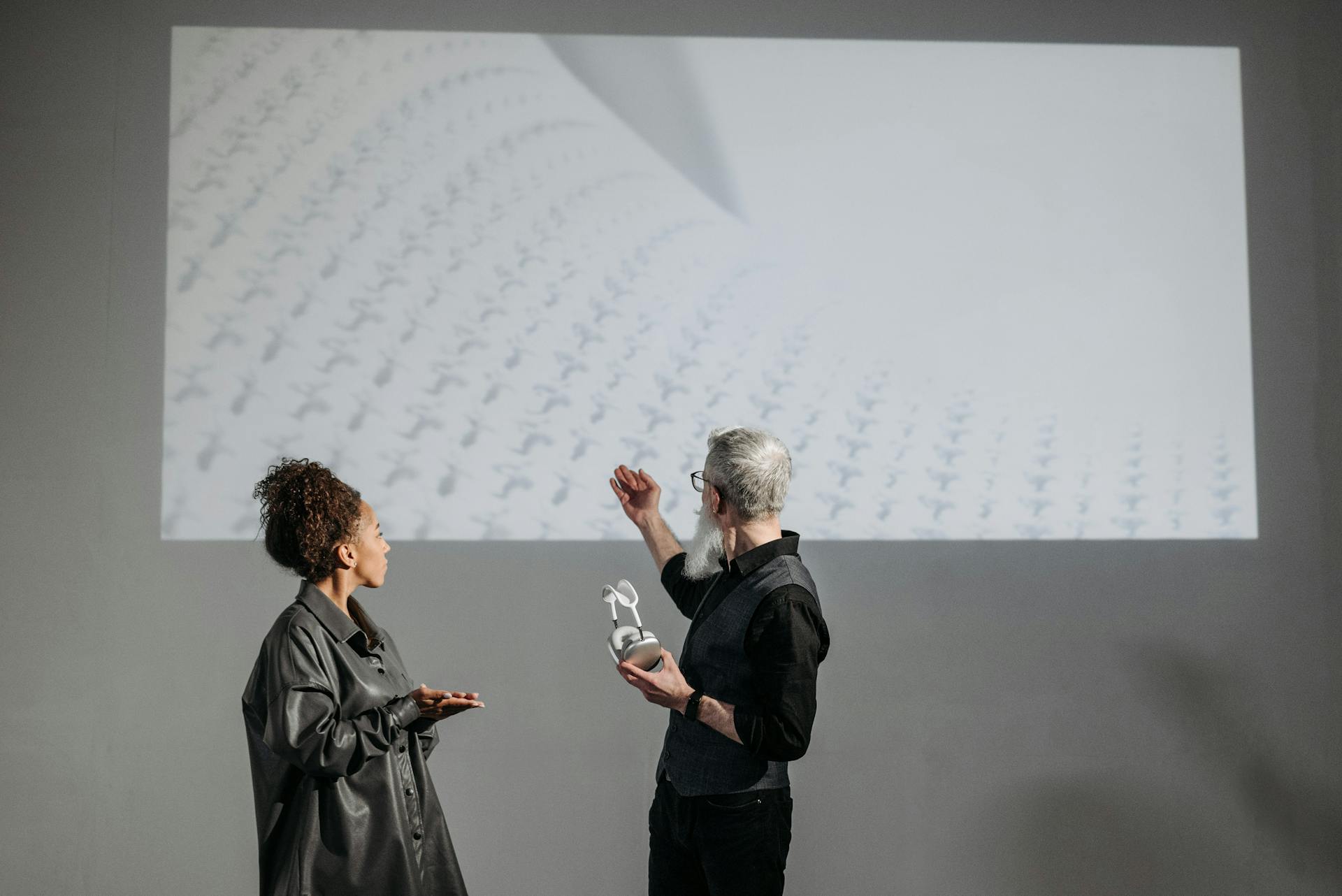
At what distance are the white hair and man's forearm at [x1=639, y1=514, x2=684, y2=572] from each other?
0.39m

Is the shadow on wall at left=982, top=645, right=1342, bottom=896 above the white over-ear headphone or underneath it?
underneath

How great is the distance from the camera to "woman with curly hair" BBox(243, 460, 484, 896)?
154 centimetres

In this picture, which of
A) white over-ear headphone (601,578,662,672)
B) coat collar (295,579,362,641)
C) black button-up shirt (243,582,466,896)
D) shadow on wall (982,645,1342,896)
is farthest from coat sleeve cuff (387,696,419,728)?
shadow on wall (982,645,1342,896)

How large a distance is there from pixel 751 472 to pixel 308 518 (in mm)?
750

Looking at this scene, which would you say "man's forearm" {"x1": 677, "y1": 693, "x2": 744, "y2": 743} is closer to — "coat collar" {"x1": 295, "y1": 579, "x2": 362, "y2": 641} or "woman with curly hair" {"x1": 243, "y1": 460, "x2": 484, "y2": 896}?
"woman with curly hair" {"x1": 243, "y1": 460, "x2": 484, "y2": 896}

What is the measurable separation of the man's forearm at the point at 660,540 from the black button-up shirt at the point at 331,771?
2.23 ft

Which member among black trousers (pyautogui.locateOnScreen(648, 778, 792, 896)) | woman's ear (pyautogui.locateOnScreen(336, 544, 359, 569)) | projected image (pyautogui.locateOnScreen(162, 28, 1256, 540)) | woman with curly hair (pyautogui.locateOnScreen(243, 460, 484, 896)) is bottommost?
black trousers (pyautogui.locateOnScreen(648, 778, 792, 896))

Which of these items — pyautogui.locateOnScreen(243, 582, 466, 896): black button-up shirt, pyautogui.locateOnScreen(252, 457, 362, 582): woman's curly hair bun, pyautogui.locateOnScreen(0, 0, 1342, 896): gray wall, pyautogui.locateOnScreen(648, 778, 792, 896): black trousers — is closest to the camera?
pyautogui.locateOnScreen(243, 582, 466, 896): black button-up shirt

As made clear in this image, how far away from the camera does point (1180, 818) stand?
2.90 m

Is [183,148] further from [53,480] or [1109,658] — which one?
[1109,658]

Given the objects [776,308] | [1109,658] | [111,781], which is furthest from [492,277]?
[1109,658]

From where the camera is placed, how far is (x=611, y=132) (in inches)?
115

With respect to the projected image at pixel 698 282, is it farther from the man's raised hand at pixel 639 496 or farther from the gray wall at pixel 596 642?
the man's raised hand at pixel 639 496

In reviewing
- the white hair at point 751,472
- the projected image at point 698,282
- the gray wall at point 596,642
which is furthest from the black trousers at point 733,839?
the projected image at point 698,282
